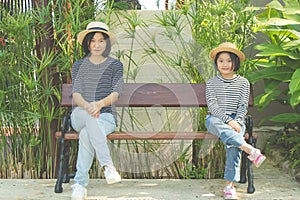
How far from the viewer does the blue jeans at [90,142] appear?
3379 mm

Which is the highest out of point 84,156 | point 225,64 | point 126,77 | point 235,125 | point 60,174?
point 225,64

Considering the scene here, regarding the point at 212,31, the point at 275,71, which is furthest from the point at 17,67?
the point at 275,71

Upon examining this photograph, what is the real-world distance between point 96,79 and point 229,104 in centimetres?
102

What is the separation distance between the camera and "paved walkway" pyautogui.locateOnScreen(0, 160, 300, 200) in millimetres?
3487

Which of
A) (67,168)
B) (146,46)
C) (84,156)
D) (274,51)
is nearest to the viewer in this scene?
(84,156)

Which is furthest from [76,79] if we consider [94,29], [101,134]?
[101,134]

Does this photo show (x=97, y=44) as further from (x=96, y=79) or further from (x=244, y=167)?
(x=244, y=167)

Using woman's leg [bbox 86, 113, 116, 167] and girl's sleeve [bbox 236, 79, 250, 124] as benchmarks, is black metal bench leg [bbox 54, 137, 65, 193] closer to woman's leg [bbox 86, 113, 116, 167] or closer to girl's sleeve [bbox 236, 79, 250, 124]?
woman's leg [bbox 86, 113, 116, 167]

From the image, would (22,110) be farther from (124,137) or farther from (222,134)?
(222,134)

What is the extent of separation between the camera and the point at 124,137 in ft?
11.6

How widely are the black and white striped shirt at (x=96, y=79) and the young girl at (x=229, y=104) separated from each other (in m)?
0.71

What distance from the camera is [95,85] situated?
3.73 metres

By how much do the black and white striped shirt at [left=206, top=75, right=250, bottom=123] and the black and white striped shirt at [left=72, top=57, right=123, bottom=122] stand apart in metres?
0.70

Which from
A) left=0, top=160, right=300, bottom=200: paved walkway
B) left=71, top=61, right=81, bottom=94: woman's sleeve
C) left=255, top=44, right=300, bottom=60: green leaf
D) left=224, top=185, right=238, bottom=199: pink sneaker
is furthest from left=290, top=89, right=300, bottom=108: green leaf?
left=71, top=61, right=81, bottom=94: woman's sleeve
